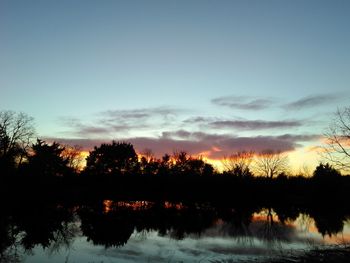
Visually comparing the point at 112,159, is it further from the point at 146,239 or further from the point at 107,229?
the point at 146,239

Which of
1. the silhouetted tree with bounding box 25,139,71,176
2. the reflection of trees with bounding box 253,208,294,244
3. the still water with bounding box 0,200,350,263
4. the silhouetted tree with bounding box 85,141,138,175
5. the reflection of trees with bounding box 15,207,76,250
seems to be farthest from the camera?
the silhouetted tree with bounding box 85,141,138,175

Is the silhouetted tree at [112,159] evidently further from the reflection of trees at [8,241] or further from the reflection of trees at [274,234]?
the reflection of trees at [8,241]

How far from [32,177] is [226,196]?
1887 inches

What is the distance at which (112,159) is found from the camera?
109 meters

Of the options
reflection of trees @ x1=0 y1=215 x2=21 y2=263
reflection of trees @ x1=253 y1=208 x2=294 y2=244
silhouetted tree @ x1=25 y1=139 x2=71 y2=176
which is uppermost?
silhouetted tree @ x1=25 y1=139 x2=71 y2=176

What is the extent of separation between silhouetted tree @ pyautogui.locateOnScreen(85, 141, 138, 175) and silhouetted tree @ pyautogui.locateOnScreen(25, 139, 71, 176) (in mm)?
14735

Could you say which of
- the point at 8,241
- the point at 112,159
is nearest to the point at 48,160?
the point at 112,159

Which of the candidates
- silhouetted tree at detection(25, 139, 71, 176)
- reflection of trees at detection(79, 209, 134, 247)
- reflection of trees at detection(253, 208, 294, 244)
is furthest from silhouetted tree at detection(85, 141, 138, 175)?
reflection of trees at detection(253, 208, 294, 244)

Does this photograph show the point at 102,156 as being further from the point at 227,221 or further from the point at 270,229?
the point at 270,229

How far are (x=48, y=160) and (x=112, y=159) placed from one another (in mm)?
24665

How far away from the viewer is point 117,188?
93625mm

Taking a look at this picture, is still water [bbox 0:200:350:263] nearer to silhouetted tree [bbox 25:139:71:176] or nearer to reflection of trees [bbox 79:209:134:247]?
reflection of trees [bbox 79:209:134:247]

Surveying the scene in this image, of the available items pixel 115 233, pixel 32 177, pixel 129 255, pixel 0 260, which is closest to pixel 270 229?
pixel 115 233

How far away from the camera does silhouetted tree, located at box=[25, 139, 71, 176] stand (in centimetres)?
8374
